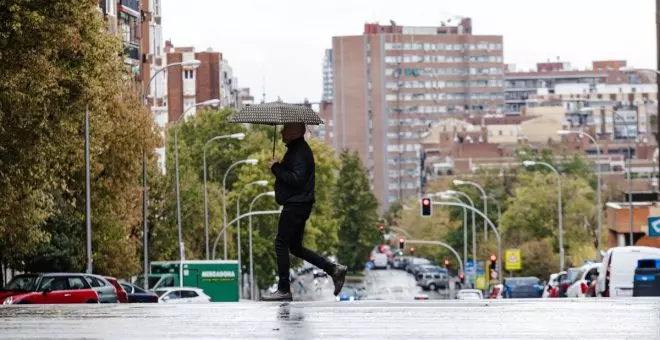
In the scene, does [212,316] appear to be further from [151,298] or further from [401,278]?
[401,278]

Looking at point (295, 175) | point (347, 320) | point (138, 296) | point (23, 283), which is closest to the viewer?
point (347, 320)

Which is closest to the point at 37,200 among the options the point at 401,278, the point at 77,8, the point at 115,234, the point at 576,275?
the point at 77,8

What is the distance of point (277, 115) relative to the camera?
21.1 metres

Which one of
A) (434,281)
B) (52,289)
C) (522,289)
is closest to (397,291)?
(434,281)

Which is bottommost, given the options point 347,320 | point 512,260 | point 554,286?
point 512,260

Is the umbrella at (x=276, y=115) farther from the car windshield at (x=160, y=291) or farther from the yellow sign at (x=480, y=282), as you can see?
the yellow sign at (x=480, y=282)

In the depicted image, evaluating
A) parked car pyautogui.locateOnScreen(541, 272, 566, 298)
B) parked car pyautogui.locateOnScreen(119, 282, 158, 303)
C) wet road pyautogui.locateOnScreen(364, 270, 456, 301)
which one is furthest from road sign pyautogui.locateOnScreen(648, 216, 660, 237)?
wet road pyautogui.locateOnScreen(364, 270, 456, 301)

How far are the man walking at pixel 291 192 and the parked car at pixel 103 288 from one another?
23890 millimetres

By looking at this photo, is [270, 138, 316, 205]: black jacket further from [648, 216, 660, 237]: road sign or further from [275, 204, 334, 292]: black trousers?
[648, 216, 660, 237]: road sign

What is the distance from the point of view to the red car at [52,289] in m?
40.8

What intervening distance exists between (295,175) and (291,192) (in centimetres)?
21

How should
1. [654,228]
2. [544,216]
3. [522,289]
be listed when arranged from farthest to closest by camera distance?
1. [544,216]
2. [522,289]
3. [654,228]

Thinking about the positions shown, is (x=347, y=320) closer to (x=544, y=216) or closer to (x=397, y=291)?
(x=544, y=216)

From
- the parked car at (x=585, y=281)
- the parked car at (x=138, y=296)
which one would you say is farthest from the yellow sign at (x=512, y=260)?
the parked car at (x=138, y=296)
